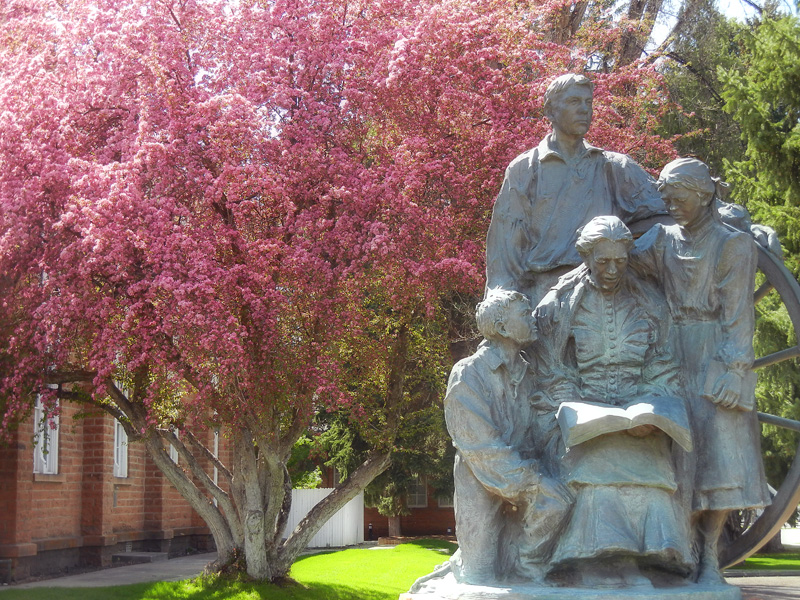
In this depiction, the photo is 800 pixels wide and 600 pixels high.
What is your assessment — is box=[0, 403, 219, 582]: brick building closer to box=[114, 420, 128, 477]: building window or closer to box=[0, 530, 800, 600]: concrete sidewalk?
box=[114, 420, 128, 477]: building window

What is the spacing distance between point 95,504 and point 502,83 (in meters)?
10.8

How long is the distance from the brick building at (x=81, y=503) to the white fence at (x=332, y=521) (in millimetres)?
3117

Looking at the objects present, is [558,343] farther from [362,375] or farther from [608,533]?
[362,375]

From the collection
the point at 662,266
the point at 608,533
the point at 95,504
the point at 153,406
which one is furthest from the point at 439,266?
the point at 95,504

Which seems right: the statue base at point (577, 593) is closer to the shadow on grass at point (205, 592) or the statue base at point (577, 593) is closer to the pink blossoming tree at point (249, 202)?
the pink blossoming tree at point (249, 202)

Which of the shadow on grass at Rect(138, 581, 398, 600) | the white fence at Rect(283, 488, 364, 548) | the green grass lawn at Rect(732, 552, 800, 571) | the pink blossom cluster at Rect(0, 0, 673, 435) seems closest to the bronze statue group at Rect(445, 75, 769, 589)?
the pink blossom cluster at Rect(0, 0, 673, 435)

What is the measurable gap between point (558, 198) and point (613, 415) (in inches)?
61.3

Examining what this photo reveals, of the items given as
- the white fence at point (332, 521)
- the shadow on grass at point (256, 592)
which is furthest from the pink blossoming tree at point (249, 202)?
the white fence at point (332, 521)

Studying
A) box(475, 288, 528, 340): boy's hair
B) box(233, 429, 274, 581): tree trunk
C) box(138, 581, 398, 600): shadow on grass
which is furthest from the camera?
box(233, 429, 274, 581): tree trunk

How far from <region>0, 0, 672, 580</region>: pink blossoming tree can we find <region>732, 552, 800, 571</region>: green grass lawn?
27.1 feet

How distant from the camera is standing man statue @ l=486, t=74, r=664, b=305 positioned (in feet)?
18.9

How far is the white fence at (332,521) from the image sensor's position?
2617cm

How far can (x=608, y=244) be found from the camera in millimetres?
5207

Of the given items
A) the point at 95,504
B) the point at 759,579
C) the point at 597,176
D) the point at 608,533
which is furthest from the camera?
the point at 95,504
